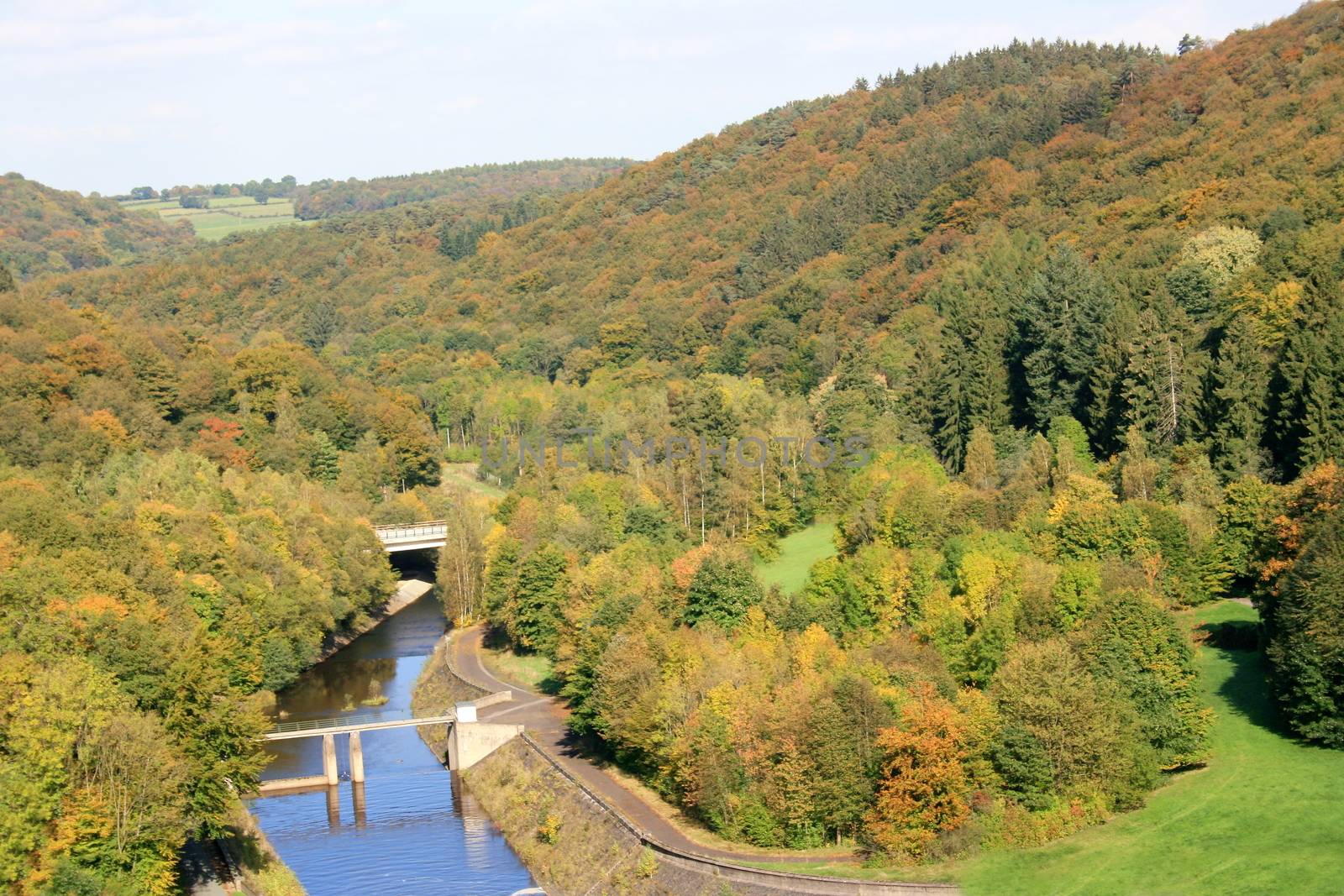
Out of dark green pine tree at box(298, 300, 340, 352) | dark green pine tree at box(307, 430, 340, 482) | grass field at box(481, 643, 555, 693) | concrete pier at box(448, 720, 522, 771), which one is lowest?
concrete pier at box(448, 720, 522, 771)

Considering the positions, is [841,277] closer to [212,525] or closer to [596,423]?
[596,423]

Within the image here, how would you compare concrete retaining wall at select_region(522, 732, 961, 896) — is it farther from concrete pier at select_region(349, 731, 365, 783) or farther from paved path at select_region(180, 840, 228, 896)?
concrete pier at select_region(349, 731, 365, 783)

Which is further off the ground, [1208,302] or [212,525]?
[1208,302]

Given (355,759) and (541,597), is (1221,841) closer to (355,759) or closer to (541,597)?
(355,759)

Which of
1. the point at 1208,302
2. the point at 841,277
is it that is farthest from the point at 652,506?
the point at 841,277

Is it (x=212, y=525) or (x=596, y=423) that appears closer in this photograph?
(x=212, y=525)

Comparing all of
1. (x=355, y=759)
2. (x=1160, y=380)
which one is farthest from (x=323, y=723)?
(x=1160, y=380)

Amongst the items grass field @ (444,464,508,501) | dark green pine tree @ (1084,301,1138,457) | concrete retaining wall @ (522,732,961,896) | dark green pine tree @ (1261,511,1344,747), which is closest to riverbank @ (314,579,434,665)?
grass field @ (444,464,508,501)
